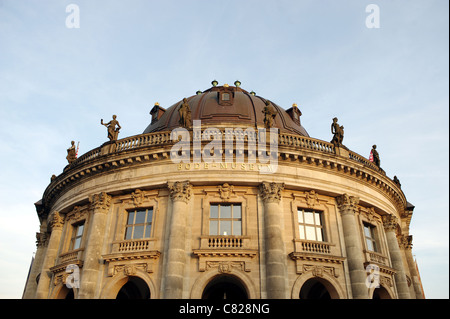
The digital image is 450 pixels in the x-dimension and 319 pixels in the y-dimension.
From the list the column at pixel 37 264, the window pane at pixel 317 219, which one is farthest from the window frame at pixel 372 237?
the column at pixel 37 264

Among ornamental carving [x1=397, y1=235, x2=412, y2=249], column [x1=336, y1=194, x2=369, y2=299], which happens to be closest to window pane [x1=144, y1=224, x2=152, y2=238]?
column [x1=336, y1=194, x2=369, y2=299]

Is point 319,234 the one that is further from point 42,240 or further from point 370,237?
point 42,240

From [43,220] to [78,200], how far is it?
30.3 ft

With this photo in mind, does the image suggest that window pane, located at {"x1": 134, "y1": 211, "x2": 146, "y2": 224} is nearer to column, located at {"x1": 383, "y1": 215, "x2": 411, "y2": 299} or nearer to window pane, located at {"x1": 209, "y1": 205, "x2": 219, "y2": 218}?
window pane, located at {"x1": 209, "y1": 205, "x2": 219, "y2": 218}

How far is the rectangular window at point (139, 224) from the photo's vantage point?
22.8 m

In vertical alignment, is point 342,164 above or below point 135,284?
above

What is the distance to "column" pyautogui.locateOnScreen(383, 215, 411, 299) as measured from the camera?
25.0 m

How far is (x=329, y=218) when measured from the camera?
2362 centimetres

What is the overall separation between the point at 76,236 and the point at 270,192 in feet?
44.0

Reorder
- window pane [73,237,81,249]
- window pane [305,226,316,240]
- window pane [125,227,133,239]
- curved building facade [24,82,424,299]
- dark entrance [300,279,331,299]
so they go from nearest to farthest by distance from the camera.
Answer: curved building facade [24,82,424,299], window pane [305,226,316,240], window pane [125,227,133,239], dark entrance [300,279,331,299], window pane [73,237,81,249]

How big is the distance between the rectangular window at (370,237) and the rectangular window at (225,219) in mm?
9073

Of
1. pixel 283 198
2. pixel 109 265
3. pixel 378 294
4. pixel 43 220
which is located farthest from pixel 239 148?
pixel 43 220

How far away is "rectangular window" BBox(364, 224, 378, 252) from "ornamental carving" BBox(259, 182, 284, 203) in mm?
7385
